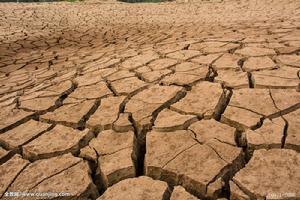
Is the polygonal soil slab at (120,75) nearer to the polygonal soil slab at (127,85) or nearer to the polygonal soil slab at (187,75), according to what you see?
the polygonal soil slab at (127,85)

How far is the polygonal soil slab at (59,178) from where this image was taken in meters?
1.24

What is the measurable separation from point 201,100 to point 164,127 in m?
0.34

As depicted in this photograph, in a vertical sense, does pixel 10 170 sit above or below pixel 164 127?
below

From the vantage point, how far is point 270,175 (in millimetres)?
1167

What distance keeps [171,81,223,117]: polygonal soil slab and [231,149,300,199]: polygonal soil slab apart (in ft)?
1.44

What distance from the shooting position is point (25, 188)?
1.28 m

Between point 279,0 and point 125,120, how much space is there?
747 centimetres

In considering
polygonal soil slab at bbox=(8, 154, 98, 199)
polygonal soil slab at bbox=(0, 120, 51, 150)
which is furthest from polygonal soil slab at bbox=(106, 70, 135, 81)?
polygonal soil slab at bbox=(8, 154, 98, 199)

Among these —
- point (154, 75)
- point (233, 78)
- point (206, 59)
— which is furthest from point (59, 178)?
point (206, 59)

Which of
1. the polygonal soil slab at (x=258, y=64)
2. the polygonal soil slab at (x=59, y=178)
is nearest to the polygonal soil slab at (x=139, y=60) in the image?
the polygonal soil slab at (x=258, y=64)

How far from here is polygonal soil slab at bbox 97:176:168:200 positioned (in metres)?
1.17

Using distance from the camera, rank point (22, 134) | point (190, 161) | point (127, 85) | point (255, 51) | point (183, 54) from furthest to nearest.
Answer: point (183, 54)
point (255, 51)
point (127, 85)
point (22, 134)
point (190, 161)

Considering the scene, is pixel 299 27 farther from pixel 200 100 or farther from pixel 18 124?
pixel 18 124

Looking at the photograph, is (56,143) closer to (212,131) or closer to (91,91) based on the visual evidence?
(91,91)
